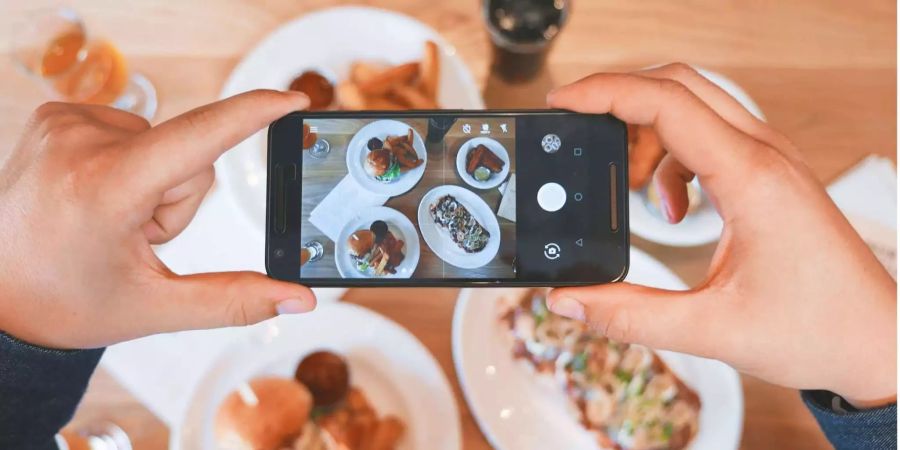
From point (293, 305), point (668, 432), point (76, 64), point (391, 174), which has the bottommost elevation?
point (668, 432)

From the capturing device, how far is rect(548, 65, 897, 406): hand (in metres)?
0.50

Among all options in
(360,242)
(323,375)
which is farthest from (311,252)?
(323,375)

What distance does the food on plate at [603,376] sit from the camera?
75 cm

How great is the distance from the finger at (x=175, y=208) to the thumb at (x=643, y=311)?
0.36m

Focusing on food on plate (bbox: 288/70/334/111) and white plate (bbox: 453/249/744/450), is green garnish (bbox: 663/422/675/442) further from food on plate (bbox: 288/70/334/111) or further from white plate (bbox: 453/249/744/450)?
food on plate (bbox: 288/70/334/111)

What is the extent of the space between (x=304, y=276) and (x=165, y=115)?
39 centimetres

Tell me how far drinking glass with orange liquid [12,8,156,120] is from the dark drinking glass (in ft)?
1.40

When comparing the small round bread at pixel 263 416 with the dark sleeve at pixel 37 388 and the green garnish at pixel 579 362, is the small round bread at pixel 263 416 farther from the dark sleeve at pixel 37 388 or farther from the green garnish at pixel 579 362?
the green garnish at pixel 579 362

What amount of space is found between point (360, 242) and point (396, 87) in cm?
28

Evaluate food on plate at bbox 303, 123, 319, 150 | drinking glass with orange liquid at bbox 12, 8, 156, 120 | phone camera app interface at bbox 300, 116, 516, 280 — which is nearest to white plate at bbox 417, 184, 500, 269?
phone camera app interface at bbox 300, 116, 516, 280

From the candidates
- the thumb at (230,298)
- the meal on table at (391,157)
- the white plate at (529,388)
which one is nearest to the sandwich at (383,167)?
the meal on table at (391,157)

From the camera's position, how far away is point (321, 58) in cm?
79

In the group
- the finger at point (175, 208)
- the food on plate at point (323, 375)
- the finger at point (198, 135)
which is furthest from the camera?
the food on plate at point (323, 375)

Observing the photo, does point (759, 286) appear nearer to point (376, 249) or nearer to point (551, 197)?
point (551, 197)
